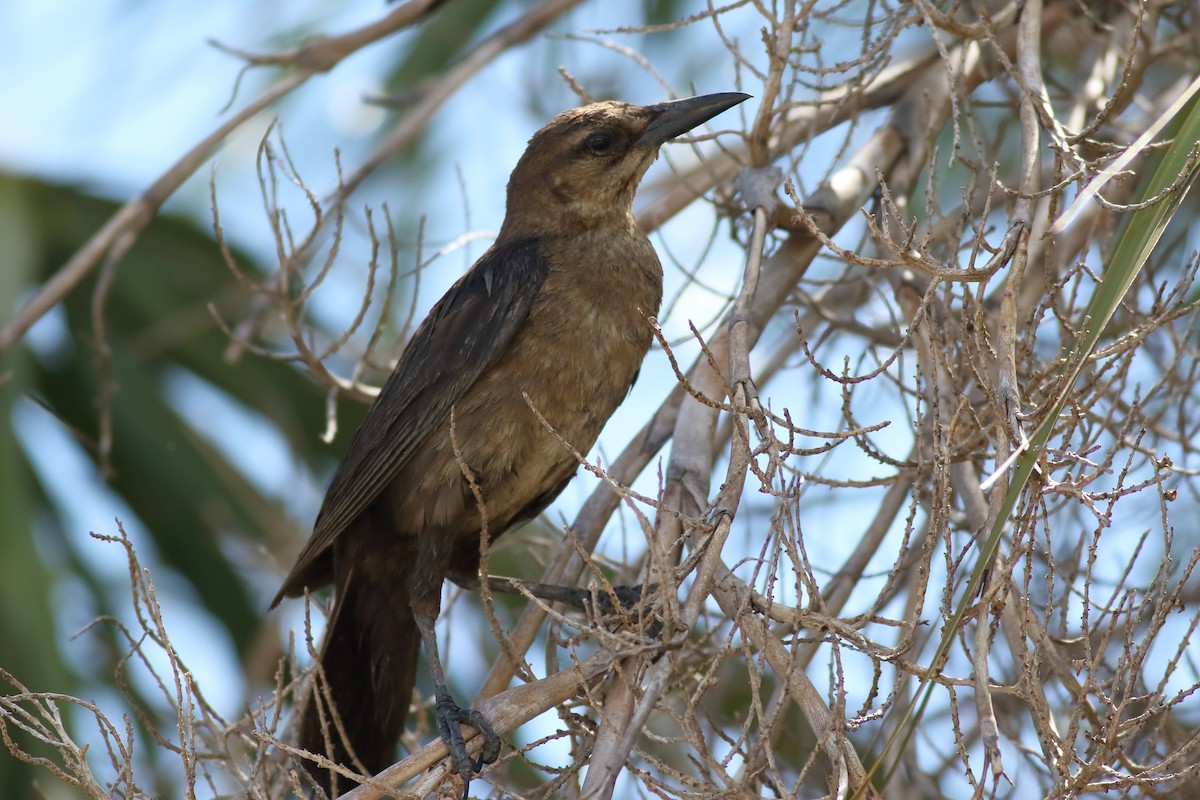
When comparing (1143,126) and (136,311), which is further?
(136,311)

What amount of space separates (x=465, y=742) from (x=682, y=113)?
1908 mm

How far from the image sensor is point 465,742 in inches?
122

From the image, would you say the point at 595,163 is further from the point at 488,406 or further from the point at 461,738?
the point at 461,738

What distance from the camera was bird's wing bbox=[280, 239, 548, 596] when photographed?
12.3ft

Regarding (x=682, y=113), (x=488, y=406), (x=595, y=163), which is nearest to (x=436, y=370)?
(x=488, y=406)

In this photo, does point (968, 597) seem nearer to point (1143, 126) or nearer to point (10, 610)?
point (1143, 126)

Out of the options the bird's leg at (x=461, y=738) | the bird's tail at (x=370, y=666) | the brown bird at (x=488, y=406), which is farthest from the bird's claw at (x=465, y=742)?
the bird's tail at (x=370, y=666)

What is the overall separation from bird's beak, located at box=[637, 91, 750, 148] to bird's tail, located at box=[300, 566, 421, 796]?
1.53m

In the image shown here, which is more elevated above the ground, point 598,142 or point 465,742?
point 598,142

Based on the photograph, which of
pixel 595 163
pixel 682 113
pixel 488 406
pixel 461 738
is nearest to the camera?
pixel 461 738

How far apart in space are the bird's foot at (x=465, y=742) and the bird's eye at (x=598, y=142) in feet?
5.77

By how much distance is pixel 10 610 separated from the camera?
411 cm

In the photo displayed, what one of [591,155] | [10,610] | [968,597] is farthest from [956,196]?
[10,610]

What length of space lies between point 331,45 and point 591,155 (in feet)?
3.23
